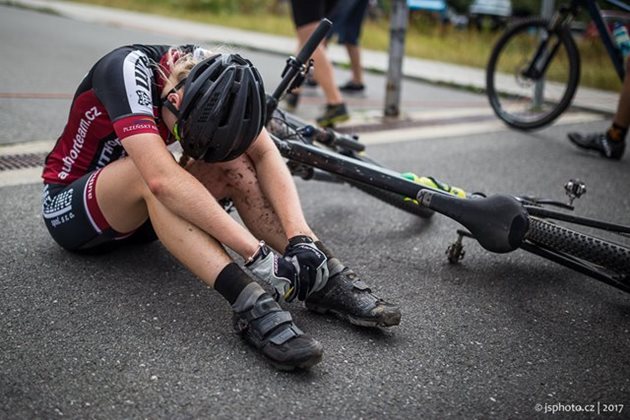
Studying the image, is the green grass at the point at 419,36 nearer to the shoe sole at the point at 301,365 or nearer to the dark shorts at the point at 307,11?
the dark shorts at the point at 307,11

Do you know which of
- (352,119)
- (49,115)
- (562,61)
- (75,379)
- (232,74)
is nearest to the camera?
(75,379)

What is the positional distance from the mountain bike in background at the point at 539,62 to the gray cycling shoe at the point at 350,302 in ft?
12.7

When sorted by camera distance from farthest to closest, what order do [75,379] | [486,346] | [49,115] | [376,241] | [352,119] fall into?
1. [352,119]
2. [49,115]
3. [376,241]
4. [486,346]
5. [75,379]

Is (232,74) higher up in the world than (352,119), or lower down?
higher up

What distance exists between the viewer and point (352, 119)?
602 centimetres

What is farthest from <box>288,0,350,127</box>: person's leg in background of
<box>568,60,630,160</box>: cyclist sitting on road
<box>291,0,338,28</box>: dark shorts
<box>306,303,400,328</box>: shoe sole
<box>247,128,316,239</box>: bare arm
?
<box>306,303,400,328</box>: shoe sole

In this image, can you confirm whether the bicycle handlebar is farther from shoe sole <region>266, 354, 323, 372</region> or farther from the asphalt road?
shoe sole <region>266, 354, 323, 372</region>

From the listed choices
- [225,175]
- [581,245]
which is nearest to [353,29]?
[225,175]

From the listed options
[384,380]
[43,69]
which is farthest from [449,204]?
[43,69]

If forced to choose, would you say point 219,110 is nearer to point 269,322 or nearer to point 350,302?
point 269,322

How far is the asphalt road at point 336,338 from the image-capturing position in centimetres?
204

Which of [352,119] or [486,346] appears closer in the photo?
[486,346]

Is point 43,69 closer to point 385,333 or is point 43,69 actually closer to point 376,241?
point 376,241

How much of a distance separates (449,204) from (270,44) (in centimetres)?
815
